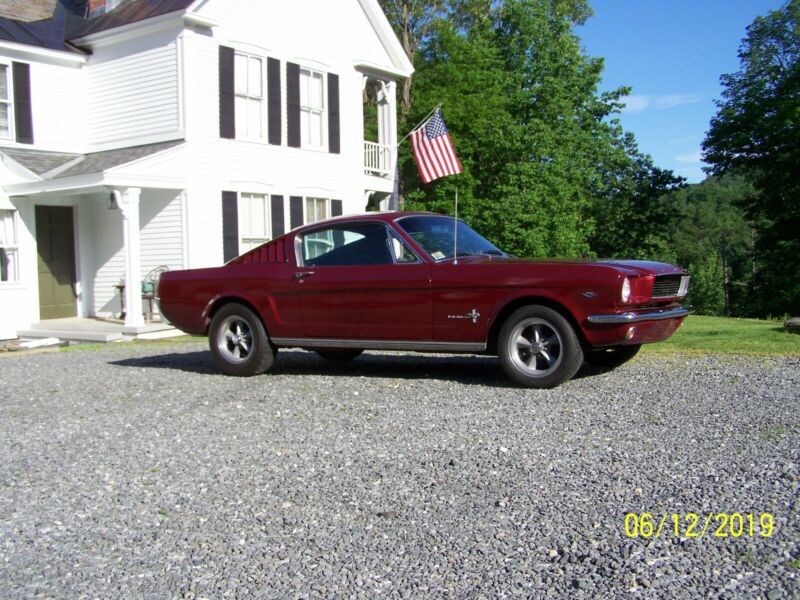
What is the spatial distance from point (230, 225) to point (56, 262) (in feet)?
12.1

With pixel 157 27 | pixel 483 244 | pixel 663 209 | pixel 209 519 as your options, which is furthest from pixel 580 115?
pixel 209 519

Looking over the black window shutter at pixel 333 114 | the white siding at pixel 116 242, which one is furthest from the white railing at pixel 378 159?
the white siding at pixel 116 242

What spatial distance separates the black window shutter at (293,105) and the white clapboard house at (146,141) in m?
0.04

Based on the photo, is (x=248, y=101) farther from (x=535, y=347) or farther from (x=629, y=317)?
(x=629, y=317)

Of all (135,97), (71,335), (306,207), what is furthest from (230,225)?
(71,335)

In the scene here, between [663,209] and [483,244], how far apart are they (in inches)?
1321

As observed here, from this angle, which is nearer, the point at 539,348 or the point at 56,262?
the point at 539,348

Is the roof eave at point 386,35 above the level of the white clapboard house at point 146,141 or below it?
above

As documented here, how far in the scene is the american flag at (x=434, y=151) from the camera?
18281 mm

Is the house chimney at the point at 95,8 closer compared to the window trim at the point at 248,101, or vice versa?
the window trim at the point at 248,101

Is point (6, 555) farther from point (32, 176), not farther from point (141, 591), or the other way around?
point (32, 176)

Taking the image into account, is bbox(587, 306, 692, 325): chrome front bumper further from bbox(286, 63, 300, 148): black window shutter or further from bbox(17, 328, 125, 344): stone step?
bbox(286, 63, 300, 148): black window shutter

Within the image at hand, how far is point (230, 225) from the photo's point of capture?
1578 cm
